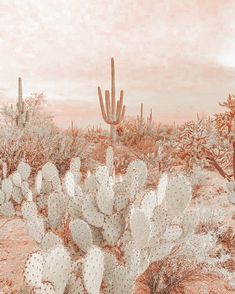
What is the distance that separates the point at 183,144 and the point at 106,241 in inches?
136

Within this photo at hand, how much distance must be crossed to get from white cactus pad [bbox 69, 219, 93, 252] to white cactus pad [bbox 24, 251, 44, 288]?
887mm

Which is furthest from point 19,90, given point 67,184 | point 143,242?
point 143,242

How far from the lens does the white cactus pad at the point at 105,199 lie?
336 cm

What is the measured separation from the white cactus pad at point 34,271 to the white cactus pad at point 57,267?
7cm

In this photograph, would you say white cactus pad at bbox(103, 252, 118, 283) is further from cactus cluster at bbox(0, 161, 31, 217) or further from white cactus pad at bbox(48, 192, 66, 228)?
cactus cluster at bbox(0, 161, 31, 217)

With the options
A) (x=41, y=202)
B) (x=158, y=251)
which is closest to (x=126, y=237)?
(x=158, y=251)

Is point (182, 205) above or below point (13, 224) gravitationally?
above

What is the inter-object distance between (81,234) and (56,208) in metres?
0.70

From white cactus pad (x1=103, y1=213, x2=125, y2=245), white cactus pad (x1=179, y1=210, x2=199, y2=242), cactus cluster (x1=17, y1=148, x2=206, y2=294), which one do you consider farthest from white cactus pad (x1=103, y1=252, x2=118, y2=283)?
white cactus pad (x1=179, y1=210, x2=199, y2=242)

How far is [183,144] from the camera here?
6672 millimetres

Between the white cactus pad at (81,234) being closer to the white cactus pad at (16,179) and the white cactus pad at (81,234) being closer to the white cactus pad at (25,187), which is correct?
the white cactus pad at (25,187)

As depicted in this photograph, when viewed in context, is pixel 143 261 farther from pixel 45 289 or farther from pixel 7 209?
pixel 7 209

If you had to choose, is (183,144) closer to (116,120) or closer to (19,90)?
(116,120)

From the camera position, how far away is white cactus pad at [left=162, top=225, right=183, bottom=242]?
336 centimetres
